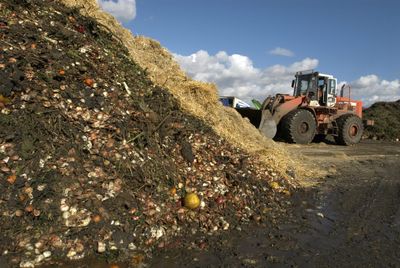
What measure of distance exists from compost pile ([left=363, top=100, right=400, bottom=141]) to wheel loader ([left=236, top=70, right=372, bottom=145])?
13.4 ft

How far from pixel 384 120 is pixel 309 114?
935cm

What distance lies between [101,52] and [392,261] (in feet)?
17.0

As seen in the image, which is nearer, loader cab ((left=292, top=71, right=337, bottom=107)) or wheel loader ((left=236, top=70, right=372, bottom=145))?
wheel loader ((left=236, top=70, right=372, bottom=145))

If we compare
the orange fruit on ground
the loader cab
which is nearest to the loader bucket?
the loader cab

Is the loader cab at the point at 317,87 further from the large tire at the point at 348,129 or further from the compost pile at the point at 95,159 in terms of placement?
the compost pile at the point at 95,159

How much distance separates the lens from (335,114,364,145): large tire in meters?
16.1

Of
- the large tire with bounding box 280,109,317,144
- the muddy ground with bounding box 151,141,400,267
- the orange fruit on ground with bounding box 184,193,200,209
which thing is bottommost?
the muddy ground with bounding box 151,141,400,267

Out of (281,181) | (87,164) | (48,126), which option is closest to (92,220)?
(87,164)

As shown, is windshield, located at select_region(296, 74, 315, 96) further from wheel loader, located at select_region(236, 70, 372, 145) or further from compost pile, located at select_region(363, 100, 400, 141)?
compost pile, located at select_region(363, 100, 400, 141)

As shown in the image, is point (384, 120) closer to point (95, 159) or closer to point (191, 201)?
point (191, 201)

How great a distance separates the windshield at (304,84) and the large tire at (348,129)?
1.87 metres

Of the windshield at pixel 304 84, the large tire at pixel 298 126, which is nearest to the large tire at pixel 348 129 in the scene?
the large tire at pixel 298 126

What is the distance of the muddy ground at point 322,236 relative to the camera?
4.30 meters

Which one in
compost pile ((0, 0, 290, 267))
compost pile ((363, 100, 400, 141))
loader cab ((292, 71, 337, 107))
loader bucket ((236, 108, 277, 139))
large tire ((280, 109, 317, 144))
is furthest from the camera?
compost pile ((363, 100, 400, 141))
